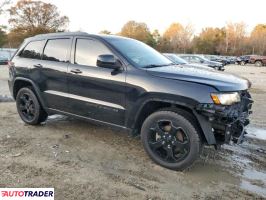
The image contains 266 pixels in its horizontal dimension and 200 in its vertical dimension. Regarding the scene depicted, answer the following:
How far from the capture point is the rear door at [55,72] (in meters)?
5.46

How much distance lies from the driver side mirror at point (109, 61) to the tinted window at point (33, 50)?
1.79m

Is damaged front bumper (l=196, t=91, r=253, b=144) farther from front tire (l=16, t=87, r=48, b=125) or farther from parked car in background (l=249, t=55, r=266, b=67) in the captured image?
parked car in background (l=249, t=55, r=266, b=67)

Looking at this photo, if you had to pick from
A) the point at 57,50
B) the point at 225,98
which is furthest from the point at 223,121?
the point at 57,50

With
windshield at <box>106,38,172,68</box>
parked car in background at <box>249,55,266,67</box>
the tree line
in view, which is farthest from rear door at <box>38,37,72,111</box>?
the tree line

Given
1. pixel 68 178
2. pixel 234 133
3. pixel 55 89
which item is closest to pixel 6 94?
pixel 55 89

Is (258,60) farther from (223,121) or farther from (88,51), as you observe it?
(223,121)

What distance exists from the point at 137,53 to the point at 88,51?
2.63ft

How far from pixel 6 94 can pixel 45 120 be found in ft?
14.4

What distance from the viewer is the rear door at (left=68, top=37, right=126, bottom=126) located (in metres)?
4.73

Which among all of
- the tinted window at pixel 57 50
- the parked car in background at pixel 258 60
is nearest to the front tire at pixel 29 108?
the tinted window at pixel 57 50

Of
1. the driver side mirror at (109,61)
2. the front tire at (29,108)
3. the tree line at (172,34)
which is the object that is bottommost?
the front tire at (29,108)

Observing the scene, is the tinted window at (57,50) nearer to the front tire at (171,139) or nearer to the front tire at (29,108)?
the front tire at (29,108)

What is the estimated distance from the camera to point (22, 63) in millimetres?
6164

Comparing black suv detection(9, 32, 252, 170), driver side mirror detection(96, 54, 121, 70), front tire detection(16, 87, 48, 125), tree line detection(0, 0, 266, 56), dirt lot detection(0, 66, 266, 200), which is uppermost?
tree line detection(0, 0, 266, 56)
